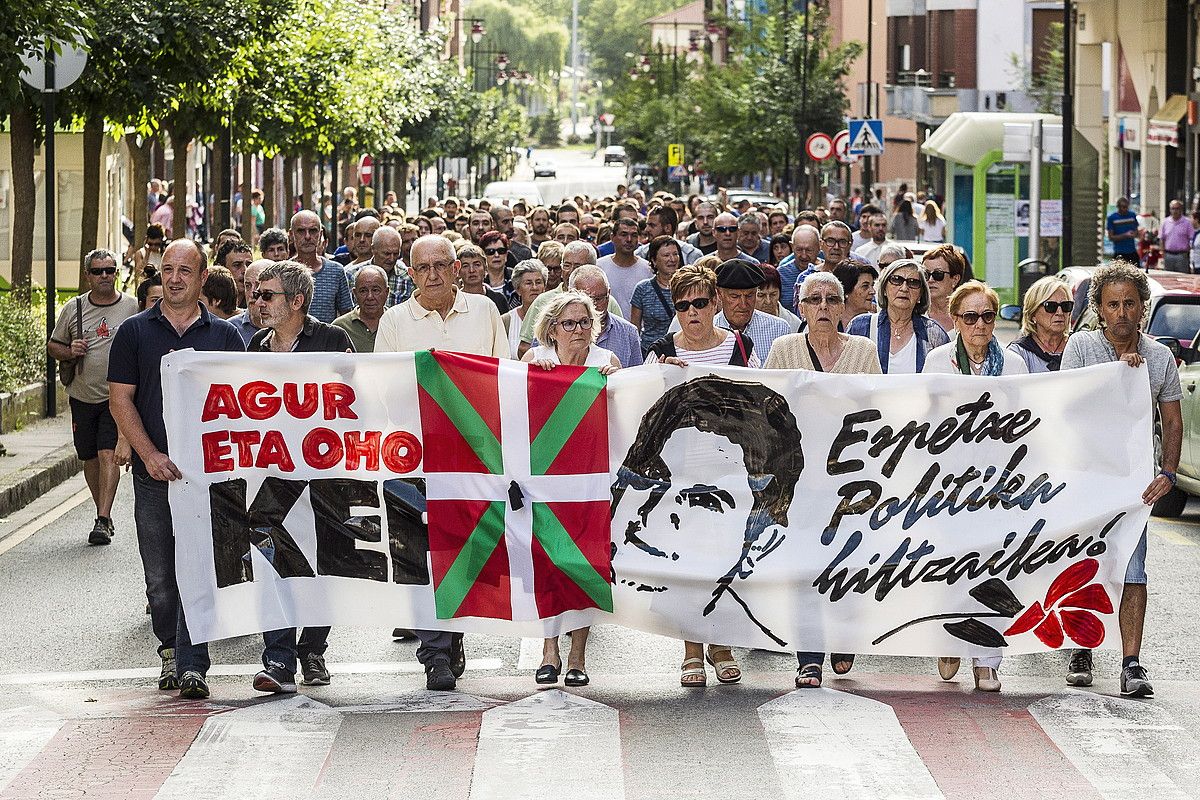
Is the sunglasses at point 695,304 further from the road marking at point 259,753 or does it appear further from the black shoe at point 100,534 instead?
the black shoe at point 100,534

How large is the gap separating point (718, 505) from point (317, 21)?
2916 cm

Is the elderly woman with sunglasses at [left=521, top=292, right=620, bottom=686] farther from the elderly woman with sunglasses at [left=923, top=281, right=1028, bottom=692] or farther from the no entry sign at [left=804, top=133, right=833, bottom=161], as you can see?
the no entry sign at [left=804, top=133, right=833, bottom=161]

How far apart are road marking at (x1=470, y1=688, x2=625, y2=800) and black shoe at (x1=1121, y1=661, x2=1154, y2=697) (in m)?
2.14

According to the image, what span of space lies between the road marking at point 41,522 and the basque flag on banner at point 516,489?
16.7 feet

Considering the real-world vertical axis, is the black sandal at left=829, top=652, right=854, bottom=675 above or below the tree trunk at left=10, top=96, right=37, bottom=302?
below

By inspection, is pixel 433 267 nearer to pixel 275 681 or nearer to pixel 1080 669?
pixel 275 681

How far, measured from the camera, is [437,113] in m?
67.4

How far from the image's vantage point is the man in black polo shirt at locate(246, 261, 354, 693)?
8.95 metres

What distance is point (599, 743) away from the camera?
7.87m

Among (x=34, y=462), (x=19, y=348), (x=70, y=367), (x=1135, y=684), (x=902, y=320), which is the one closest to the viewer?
(x=1135, y=684)

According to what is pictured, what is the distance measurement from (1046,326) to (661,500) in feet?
6.65

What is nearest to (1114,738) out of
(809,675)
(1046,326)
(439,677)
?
(809,675)

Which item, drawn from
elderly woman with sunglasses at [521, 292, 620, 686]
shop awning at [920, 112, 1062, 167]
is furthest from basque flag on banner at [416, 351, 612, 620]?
shop awning at [920, 112, 1062, 167]

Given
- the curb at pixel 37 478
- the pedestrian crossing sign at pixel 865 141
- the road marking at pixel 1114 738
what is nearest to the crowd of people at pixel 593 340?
the road marking at pixel 1114 738
